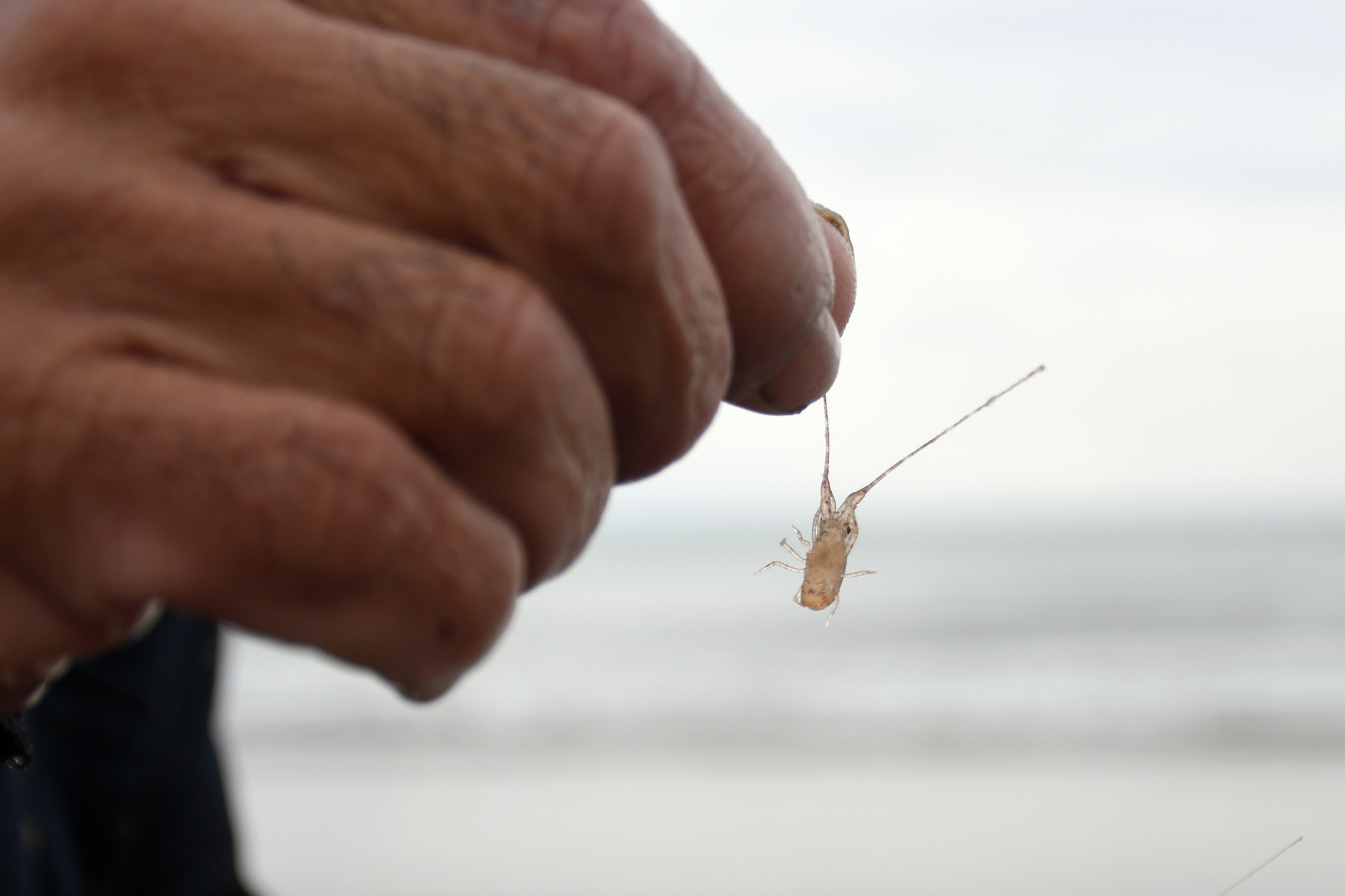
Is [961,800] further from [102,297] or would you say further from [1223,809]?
[102,297]

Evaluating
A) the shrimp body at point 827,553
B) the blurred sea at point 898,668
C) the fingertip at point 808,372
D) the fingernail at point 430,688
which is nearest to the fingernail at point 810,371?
the fingertip at point 808,372

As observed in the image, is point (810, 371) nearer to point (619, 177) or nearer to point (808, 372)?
point (808, 372)

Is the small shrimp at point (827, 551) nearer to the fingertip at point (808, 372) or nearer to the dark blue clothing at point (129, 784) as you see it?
the fingertip at point (808, 372)

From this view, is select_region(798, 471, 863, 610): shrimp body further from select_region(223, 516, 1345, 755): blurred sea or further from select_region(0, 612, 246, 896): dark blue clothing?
select_region(223, 516, 1345, 755): blurred sea

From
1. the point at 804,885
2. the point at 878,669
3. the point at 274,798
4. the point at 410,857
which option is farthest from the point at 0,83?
the point at 878,669

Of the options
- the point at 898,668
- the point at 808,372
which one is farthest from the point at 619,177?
the point at 898,668

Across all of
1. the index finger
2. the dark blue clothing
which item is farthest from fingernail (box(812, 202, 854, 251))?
the dark blue clothing
